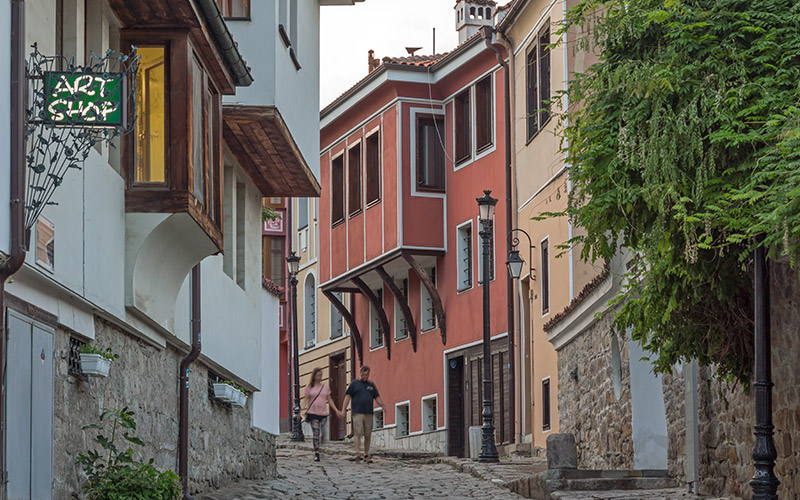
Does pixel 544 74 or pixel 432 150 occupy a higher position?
pixel 544 74

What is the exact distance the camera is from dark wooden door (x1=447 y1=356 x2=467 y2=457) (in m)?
30.7

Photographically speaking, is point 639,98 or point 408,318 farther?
point 408,318

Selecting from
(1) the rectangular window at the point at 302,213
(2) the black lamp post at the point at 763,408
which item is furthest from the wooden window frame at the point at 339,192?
(2) the black lamp post at the point at 763,408

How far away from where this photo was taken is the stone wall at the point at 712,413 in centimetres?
1173

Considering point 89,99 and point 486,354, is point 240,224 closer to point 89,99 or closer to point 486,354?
point 486,354

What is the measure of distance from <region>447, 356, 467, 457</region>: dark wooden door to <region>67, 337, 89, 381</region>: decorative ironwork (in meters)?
20.0

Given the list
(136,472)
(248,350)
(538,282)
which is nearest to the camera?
(136,472)

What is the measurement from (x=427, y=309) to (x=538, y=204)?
668cm

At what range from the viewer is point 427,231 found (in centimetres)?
3127

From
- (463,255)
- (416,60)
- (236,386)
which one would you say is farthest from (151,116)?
(416,60)

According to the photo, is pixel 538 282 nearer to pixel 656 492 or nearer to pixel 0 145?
pixel 656 492

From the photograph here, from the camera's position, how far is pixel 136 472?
36.9 feet

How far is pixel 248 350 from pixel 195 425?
3.38 metres

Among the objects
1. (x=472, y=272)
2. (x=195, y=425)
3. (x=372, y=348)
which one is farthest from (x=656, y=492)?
(x=372, y=348)
